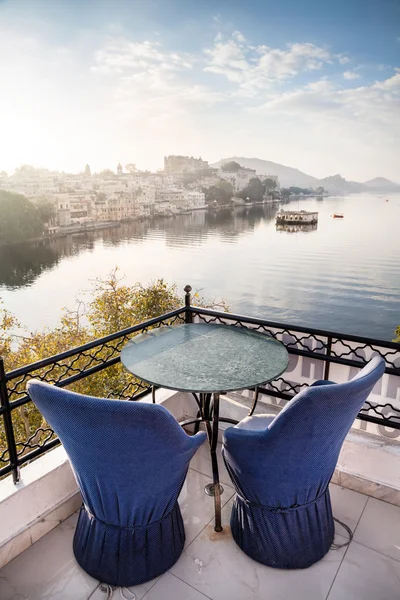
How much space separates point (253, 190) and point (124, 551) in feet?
208

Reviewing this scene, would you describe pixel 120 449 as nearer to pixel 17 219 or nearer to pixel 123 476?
pixel 123 476

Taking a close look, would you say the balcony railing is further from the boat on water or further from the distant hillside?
the distant hillside

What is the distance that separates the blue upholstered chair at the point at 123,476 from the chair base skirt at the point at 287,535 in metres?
0.30

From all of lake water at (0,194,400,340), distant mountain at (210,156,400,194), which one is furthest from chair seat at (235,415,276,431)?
distant mountain at (210,156,400,194)

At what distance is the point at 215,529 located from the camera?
168 cm

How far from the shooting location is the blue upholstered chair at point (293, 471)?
1.20 metres

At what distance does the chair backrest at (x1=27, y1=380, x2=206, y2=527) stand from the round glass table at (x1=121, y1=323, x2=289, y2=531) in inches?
10.9

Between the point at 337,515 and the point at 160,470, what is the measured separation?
1.02m

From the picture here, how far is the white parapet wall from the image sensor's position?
1511 mm

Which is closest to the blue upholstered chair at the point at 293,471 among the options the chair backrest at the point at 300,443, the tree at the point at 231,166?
the chair backrest at the point at 300,443

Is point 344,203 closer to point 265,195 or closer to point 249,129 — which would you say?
point 265,195

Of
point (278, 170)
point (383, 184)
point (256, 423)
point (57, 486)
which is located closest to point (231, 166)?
point (278, 170)

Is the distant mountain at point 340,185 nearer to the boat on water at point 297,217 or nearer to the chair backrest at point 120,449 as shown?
the boat on water at point 297,217

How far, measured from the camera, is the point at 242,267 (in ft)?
144
